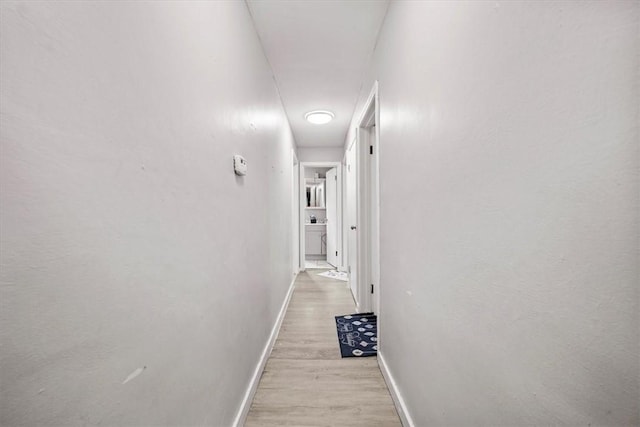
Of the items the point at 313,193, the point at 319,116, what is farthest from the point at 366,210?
the point at 313,193

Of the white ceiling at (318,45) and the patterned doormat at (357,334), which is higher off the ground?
the white ceiling at (318,45)

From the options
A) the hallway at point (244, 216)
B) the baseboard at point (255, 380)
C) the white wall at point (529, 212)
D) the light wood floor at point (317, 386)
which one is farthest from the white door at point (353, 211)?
the white wall at point (529, 212)

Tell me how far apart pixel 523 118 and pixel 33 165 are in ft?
2.97

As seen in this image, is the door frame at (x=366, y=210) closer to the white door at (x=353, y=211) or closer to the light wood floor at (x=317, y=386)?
the white door at (x=353, y=211)

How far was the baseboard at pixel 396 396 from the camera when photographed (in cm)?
134

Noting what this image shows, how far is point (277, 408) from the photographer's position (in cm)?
153

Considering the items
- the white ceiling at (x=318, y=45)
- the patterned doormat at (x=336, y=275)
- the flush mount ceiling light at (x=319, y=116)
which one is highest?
the white ceiling at (x=318, y=45)

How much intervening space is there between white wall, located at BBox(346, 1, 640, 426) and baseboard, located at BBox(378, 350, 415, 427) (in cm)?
23

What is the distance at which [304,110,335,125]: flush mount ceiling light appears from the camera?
132 inches

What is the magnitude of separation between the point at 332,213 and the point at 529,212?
190 inches

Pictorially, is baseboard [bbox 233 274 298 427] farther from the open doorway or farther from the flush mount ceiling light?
the flush mount ceiling light

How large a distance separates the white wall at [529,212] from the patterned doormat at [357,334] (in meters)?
1.04

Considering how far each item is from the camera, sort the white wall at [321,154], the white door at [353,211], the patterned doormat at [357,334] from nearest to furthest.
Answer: the patterned doormat at [357,334] < the white door at [353,211] < the white wall at [321,154]

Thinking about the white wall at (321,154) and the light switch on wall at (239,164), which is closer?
the light switch on wall at (239,164)
